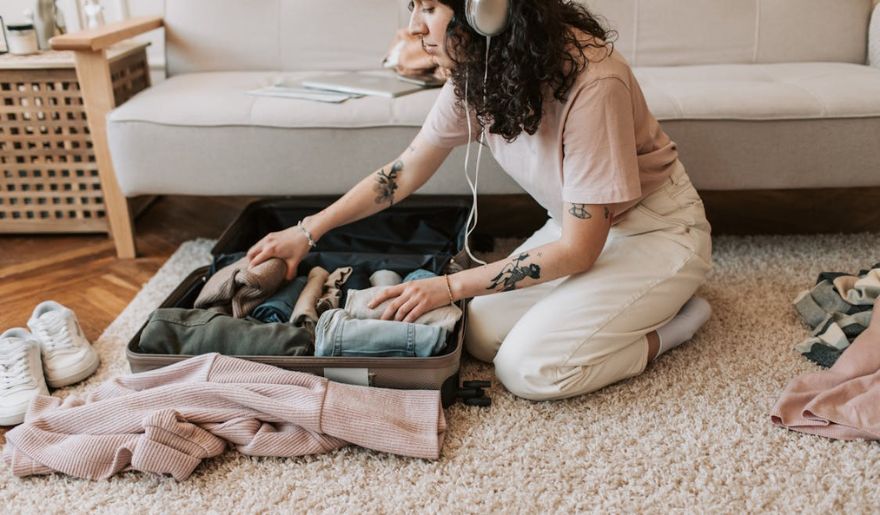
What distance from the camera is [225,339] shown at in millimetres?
1262

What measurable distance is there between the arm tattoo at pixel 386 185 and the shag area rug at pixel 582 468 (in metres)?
0.37

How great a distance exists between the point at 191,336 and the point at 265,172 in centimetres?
61

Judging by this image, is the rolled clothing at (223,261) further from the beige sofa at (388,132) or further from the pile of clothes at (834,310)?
the pile of clothes at (834,310)

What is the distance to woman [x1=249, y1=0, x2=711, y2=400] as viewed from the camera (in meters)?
1.11

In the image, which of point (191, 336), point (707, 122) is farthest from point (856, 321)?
point (191, 336)

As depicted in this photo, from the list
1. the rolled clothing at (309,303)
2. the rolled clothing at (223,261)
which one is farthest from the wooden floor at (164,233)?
the rolled clothing at (309,303)

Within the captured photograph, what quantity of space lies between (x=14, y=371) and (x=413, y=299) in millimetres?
718

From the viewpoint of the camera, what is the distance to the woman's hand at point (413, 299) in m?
1.23

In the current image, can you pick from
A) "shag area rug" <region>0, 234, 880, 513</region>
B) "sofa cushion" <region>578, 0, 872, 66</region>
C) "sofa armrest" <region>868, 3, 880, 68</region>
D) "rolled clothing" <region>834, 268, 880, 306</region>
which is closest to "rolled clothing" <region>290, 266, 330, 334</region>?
"shag area rug" <region>0, 234, 880, 513</region>

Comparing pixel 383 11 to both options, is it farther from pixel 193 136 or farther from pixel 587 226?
pixel 587 226

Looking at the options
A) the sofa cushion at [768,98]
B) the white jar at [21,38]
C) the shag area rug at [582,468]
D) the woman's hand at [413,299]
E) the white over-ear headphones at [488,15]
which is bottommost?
the shag area rug at [582,468]

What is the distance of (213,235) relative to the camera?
2051 mm

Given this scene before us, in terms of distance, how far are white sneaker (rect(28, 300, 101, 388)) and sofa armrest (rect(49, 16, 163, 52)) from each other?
2.17 feet

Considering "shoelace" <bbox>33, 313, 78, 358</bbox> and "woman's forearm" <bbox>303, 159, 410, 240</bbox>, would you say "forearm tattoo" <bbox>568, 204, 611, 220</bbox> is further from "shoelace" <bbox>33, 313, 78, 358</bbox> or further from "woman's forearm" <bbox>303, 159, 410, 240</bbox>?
"shoelace" <bbox>33, 313, 78, 358</bbox>
